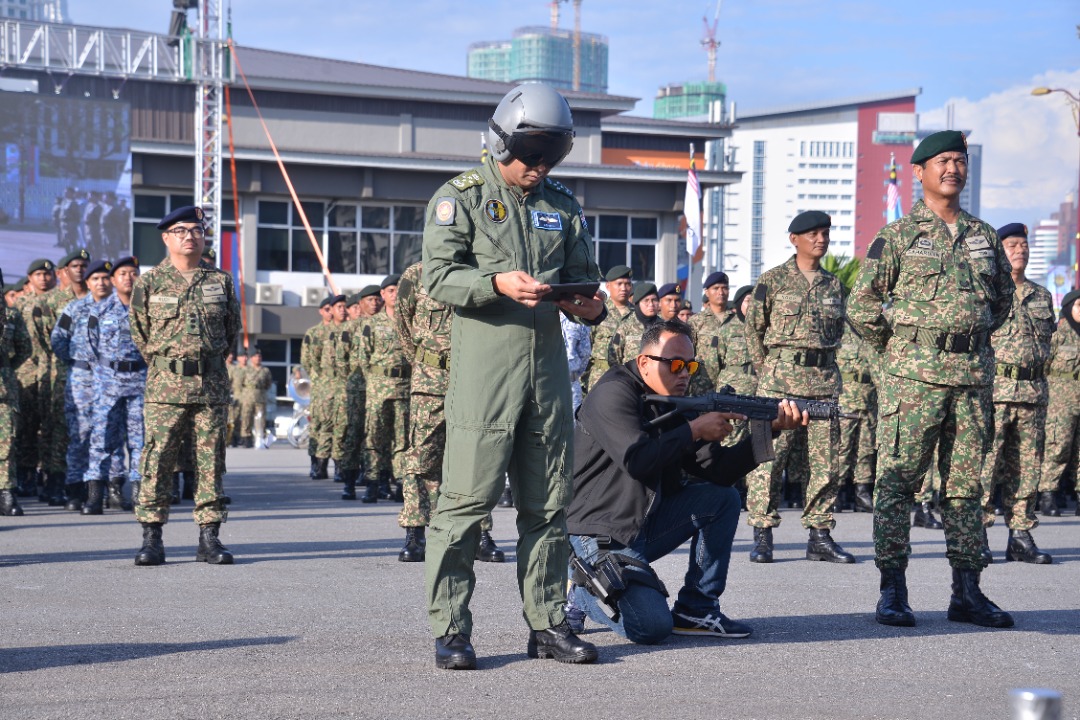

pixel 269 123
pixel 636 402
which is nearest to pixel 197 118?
pixel 269 123

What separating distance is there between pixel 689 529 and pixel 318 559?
3.71 metres

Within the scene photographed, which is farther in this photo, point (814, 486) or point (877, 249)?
point (814, 486)

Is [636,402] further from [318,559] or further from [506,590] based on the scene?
[318,559]

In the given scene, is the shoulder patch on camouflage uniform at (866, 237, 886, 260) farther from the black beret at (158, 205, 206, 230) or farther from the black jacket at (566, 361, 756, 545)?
the black beret at (158, 205, 206, 230)

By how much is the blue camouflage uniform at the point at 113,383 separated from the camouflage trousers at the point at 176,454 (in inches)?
131

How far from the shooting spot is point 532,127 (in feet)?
19.0

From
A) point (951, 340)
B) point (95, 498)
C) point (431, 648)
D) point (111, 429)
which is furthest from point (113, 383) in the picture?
point (951, 340)

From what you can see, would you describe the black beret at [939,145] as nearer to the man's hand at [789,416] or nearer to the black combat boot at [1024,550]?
the man's hand at [789,416]

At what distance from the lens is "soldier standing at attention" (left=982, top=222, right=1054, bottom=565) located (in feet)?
33.5

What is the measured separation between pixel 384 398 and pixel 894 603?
27.5ft

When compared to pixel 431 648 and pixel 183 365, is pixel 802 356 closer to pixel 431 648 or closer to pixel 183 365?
pixel 183 365

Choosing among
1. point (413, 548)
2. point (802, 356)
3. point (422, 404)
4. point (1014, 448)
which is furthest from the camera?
point (1014, 448)

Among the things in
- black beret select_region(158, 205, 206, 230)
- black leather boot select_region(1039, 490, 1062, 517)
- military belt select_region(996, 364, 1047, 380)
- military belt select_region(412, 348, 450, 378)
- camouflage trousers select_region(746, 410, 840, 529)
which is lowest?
black leather boot select_region(1039, 490, 1062, 517)

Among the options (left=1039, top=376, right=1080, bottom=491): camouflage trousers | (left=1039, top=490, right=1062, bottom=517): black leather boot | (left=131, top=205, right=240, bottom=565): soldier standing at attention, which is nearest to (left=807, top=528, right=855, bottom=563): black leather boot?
(left=131, top=205, right=240, bottom=565): soldier standing at attention
